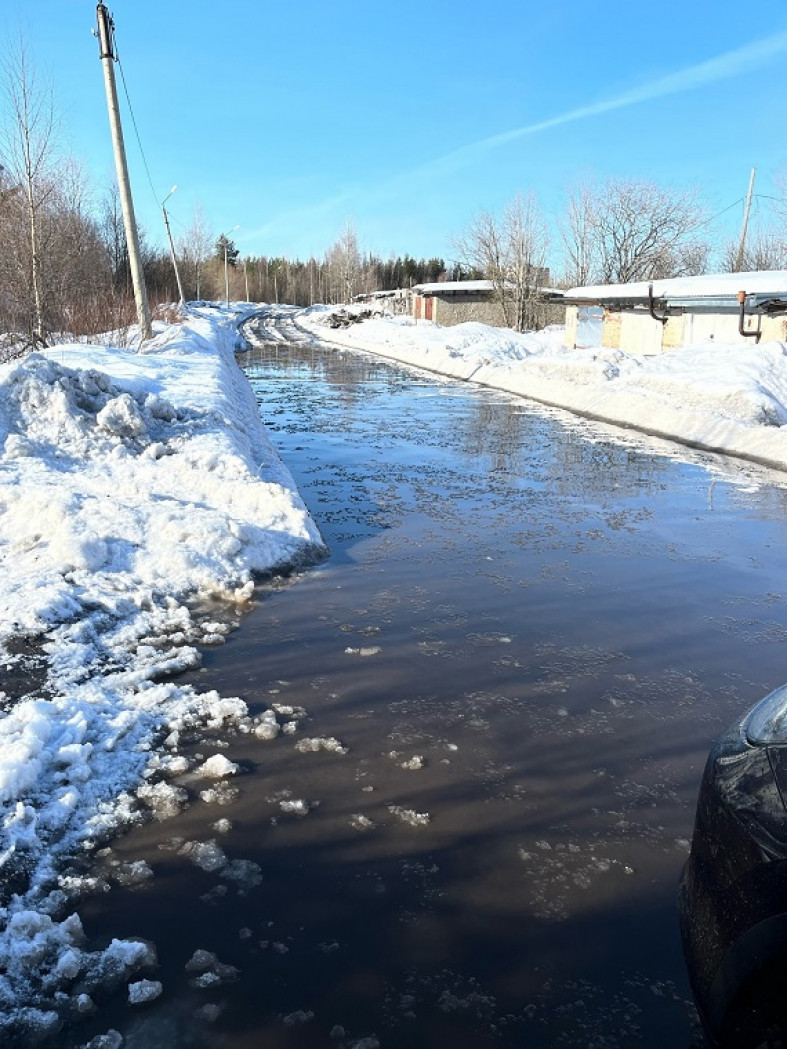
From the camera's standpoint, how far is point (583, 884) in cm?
285

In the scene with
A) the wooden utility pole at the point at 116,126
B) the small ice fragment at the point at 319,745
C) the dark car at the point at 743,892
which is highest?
the wooden utility pole at the point at 116,126

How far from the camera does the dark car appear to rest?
1.81 m

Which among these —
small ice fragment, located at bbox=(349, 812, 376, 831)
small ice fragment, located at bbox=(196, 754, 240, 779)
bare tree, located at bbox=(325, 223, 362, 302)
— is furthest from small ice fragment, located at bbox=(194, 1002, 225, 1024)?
bare tree, located at bbox=(325, 223, 362, 302)

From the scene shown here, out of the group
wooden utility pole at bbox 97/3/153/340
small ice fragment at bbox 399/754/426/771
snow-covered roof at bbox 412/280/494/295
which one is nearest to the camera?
small ice fragment at bbox 399/754/426/771

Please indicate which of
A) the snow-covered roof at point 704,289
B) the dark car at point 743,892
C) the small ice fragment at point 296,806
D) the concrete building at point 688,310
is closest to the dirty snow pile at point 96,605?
the small ice fragment at point 296,806

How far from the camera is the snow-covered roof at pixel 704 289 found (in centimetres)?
2203

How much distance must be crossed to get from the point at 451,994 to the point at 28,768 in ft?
6.65

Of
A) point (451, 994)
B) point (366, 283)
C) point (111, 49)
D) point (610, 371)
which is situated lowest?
point (451, 994)

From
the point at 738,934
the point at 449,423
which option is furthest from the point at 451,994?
the point at 449,423

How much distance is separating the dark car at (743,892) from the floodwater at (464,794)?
1.28 ft

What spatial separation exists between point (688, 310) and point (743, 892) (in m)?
27.2

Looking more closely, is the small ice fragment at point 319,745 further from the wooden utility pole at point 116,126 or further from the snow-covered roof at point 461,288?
the snow-covered roof at point 461,288

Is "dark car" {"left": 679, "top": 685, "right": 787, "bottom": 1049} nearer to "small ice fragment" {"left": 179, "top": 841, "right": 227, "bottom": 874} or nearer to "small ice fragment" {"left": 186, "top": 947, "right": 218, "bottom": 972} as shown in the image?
"small ice fragment" {"left": 186, "top": 947, "right": 218, "bottom": 972}

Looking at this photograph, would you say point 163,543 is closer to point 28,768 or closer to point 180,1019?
point 28,768
